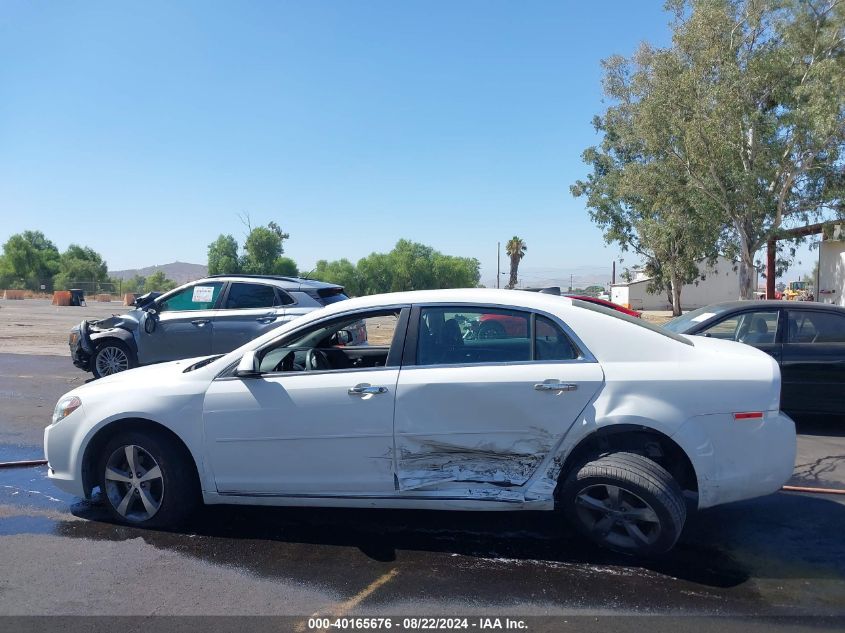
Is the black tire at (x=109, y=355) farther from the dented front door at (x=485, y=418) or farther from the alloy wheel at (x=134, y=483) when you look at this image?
the dented front door at (x=485, y=418)

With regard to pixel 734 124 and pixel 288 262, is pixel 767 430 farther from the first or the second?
pixel 288 262

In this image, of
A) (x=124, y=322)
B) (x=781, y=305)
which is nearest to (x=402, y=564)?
(x=781, y=305)

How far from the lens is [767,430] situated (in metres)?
3.95

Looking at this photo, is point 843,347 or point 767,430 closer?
point 767,430

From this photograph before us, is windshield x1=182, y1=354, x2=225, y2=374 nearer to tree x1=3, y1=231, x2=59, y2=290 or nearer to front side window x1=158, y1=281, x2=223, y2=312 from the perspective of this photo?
front side window x1=158, y1=281, x2=223, y2=312

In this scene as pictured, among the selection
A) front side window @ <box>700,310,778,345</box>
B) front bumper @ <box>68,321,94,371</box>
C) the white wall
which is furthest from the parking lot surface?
the white wall

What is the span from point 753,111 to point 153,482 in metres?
25.9

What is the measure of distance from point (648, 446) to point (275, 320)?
6.67 meters

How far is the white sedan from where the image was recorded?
155 inches

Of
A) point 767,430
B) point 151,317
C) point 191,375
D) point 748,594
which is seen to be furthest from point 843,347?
point 151,317

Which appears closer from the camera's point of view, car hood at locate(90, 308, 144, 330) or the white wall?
car hood at locate(90, 308, 144, 330)

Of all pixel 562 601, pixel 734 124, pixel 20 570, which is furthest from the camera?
pixel 734 124

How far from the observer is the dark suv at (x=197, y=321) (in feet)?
32.3

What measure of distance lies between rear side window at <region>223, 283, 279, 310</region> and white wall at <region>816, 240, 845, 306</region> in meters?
25.6
